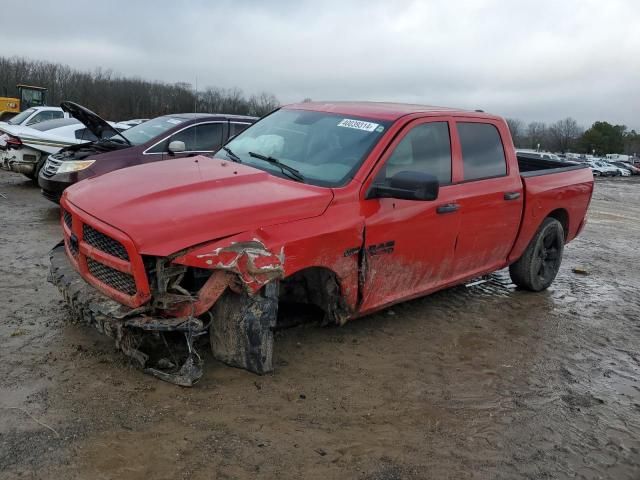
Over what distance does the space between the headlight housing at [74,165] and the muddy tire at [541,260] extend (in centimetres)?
561

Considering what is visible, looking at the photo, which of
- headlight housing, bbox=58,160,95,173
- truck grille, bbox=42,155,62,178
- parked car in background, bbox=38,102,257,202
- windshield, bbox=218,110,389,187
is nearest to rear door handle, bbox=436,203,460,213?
windshield, bbox=218,110,389,187

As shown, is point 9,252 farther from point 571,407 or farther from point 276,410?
point 571,407

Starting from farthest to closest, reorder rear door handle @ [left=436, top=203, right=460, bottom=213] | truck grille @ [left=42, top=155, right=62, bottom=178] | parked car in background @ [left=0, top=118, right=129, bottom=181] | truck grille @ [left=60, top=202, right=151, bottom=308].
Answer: parked car in background @ [left=0, top=118, right=129, bottom=181]
truck grille @ [left=42, top=155, right=62, bottom=178]
rear door handle @ [left=436, top=203, right=460, bottom=213]
truck grille @ [left=60, top=202, right=151, bottom=308]

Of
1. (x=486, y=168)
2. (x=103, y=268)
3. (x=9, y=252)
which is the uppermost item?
(x=486, y=168)

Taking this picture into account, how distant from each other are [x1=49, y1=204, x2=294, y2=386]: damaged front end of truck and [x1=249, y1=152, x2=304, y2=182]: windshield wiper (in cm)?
81

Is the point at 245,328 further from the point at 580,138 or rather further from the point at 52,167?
the point at 580,138

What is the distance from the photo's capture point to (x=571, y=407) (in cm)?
375

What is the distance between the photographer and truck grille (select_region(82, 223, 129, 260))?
10.7 ft

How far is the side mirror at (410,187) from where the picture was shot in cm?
384

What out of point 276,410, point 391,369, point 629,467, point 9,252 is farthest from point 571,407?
point 9,252

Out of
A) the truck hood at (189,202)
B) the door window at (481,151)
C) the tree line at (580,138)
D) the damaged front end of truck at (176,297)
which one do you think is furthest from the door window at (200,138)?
the tree line at (580,138)

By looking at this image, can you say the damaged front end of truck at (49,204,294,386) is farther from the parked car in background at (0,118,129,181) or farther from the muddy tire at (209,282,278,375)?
the parked car in background at (0,118,129,181)

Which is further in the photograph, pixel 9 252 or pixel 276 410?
pixel 9 252

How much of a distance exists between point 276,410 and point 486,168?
302 centimetres
